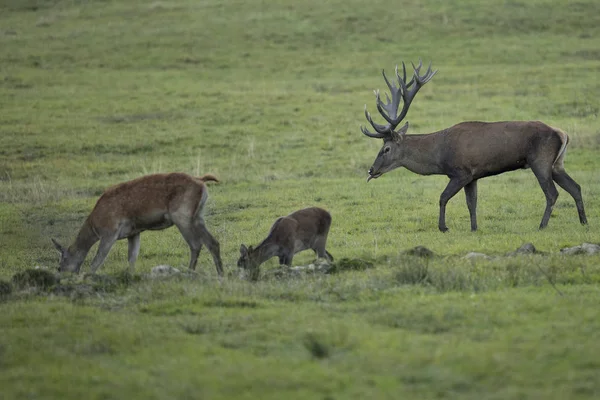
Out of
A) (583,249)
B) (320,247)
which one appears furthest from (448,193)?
(583,249)

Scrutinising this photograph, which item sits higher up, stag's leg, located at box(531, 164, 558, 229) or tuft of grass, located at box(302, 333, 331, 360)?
stag's leg, located at box(531, 164, 558, 229)

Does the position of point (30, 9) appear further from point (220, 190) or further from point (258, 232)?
point (258, 232)

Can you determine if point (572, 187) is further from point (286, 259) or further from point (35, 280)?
point (35, 280)

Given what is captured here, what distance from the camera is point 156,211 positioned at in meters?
11.7

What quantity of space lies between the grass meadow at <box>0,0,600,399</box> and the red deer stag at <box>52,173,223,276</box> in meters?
0.60

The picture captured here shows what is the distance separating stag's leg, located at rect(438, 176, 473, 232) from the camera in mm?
14930

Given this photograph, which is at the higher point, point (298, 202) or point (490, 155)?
point (490, 155)

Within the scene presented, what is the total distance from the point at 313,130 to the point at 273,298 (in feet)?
58.3

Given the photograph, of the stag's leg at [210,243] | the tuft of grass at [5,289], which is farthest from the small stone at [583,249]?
the tuft of grass at [5,289]

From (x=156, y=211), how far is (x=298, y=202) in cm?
674

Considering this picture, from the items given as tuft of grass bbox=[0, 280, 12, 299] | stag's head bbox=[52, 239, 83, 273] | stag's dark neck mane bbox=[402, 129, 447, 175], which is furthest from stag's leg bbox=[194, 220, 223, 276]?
stag's dark neck mane bbox=[402, 129, 447, 175]

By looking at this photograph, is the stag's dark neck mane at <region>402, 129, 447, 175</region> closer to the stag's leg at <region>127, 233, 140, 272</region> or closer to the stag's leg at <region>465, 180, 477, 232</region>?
the stag's leg at <region>465, 180, 477, 232</region>

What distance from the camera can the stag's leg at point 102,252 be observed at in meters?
11.7

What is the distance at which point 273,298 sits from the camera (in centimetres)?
955
